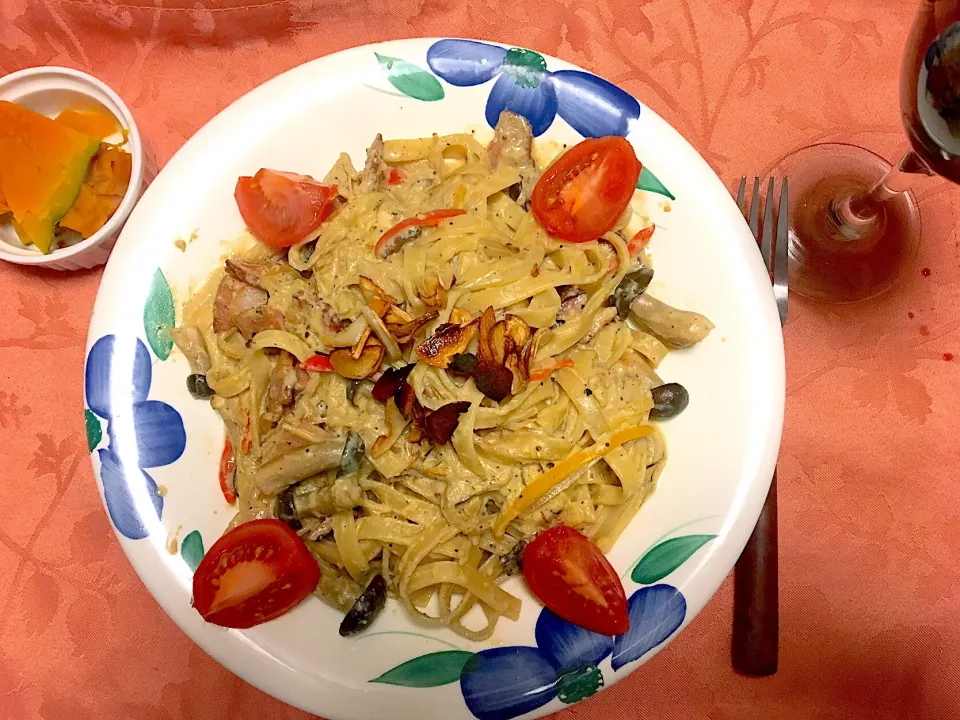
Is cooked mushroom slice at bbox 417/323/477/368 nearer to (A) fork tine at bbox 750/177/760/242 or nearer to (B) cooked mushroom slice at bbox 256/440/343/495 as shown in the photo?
(B) cooked mushroom slice at bbox 256/440/343/495

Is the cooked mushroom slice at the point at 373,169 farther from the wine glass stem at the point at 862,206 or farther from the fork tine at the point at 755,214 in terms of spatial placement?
the wine glass stem at the point at 862,206

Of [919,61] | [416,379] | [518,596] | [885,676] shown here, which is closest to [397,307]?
[416,379]

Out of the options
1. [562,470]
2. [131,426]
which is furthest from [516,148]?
[131,426]

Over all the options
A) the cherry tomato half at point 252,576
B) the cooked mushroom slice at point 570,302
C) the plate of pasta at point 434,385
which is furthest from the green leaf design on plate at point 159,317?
the cooked mushroom slice at point 570,302

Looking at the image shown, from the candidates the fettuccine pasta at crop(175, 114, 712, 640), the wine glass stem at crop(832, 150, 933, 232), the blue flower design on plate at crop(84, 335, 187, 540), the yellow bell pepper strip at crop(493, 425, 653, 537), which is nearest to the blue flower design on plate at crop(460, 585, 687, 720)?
the fettuccine pasta at crop(175, 114, 712, 640)

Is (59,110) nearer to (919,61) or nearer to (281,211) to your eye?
(281,211)

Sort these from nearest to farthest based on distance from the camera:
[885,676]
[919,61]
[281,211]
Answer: [919,61] → [281,211] → [885,676]
